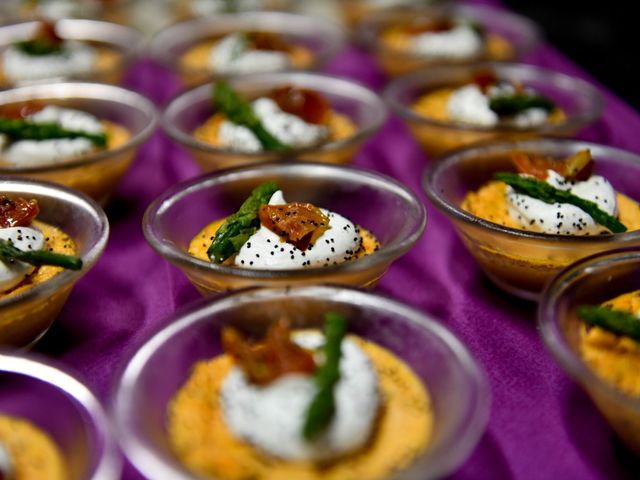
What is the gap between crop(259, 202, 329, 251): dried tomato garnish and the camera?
243 centimetres

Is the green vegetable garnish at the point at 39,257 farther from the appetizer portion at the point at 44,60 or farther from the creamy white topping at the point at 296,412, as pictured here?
the appetizer portion at the point at 44,60

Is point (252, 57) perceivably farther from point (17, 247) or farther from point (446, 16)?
point (17, 247)

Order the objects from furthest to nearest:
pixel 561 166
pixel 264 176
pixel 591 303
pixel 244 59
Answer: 1. pixel 244 59
2. pixel 264 176
3. pixel 561 166
4. pixel 591 303

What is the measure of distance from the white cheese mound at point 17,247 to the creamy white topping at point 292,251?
0.70 meters

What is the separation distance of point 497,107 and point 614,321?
1666 mm

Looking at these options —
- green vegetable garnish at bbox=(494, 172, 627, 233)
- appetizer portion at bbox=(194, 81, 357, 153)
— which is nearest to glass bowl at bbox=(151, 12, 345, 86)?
appetizer portion at bbox=(194, 81, 357, 153)

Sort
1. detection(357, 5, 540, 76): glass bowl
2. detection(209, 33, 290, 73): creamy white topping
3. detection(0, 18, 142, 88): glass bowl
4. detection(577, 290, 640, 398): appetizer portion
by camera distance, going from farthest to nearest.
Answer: detection(0, 18, 142, 88): glass bowl, detection(357, 5, 540, 76): glass bowl, detection(209, 33, 290, 73): creamy white topping, detection(577, 290, 640, 398): appetizer portion

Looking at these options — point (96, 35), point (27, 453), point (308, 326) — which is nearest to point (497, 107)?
point (308, 326)

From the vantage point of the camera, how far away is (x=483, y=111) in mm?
3514

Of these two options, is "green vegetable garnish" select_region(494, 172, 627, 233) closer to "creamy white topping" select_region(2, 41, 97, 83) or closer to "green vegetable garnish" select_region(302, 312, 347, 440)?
"green vegetable garnish" select_region(302, 312, 347, 440)

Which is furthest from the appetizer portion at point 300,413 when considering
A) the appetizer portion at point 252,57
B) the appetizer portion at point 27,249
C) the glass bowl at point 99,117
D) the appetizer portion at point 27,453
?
the appetizer portion at point 252,57

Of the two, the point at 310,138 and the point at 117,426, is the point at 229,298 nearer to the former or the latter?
the point at 117,426

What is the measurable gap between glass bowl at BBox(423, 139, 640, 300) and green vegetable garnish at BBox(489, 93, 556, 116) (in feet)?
1.15

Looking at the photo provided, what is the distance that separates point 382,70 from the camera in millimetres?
4867
